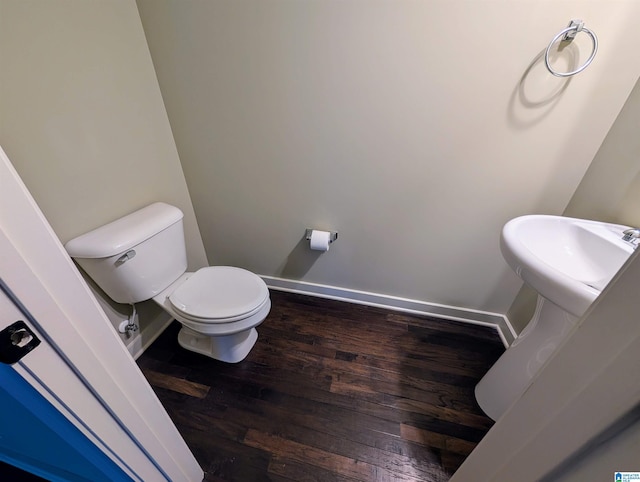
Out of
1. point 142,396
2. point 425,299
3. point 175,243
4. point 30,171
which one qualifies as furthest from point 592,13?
point 30,171

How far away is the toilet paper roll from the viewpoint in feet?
4.72

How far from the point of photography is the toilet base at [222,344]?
129 centimetres

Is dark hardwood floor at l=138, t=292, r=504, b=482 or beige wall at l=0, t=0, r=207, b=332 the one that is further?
dark hardwood floor at l=138, t=292, r=504, b=482

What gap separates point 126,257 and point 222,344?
2.02 feet

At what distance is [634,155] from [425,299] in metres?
1.08

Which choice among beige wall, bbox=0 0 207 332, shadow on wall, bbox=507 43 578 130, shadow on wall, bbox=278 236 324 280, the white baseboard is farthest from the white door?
shadow on wall, bbox=507 43 578 130

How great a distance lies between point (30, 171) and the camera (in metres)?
0.85

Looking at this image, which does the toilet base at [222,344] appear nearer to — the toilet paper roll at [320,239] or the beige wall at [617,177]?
the toilet paper roll at [320,239]

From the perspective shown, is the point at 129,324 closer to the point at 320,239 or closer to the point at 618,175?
the point at 320,239

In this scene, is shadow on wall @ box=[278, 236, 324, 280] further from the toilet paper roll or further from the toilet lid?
the toilet lid

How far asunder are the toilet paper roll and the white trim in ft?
1.33

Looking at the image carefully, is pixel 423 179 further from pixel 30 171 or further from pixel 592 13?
pixel 30 171

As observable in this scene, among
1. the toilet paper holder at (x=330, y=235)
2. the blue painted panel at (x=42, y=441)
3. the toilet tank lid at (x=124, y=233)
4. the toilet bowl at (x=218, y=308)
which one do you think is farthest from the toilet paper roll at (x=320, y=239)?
the blue painted panel at (x=42, y=441)

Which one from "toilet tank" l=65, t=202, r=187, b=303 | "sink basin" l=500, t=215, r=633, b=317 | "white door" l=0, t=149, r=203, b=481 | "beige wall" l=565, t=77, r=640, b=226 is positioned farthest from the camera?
"toilet tank" l=65, t=202, r=187, b=303
